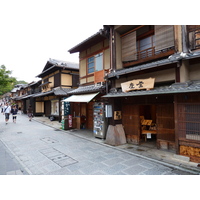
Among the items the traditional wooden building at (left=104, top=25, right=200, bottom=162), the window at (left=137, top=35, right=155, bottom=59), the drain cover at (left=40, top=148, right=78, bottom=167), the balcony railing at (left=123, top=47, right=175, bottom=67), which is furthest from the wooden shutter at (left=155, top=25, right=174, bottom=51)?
the drain cover at (left=40, top=148, right=78, bottom=167)

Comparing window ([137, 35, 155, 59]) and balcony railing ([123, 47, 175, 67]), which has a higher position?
window ([137, 35, 155, 59])

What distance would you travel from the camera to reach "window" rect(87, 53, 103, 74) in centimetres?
1192

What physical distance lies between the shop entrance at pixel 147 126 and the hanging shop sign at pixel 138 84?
9.15 feet

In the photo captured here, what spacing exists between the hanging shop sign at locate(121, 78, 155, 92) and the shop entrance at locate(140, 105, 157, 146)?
279 cm

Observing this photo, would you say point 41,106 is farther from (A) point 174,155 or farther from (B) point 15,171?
(A) point 174,155

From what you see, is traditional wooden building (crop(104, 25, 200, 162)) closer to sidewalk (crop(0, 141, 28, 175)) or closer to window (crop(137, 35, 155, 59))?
window (crop(137, 35, 155, 59))

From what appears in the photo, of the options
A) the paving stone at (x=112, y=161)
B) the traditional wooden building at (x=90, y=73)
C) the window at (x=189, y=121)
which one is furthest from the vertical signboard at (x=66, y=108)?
the window at (x=189, y=121)

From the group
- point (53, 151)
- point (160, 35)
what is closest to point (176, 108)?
point (160, 35)

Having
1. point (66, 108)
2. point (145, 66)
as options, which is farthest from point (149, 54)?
point (66, 108)

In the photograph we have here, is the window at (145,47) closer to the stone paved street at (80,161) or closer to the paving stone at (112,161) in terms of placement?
the stone paved street at (80,161)

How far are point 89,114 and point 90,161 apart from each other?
25.9 feet

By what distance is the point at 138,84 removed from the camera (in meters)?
7.83

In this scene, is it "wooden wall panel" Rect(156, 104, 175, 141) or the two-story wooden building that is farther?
the two-story wooden building

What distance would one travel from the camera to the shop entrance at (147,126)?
9255 mm
